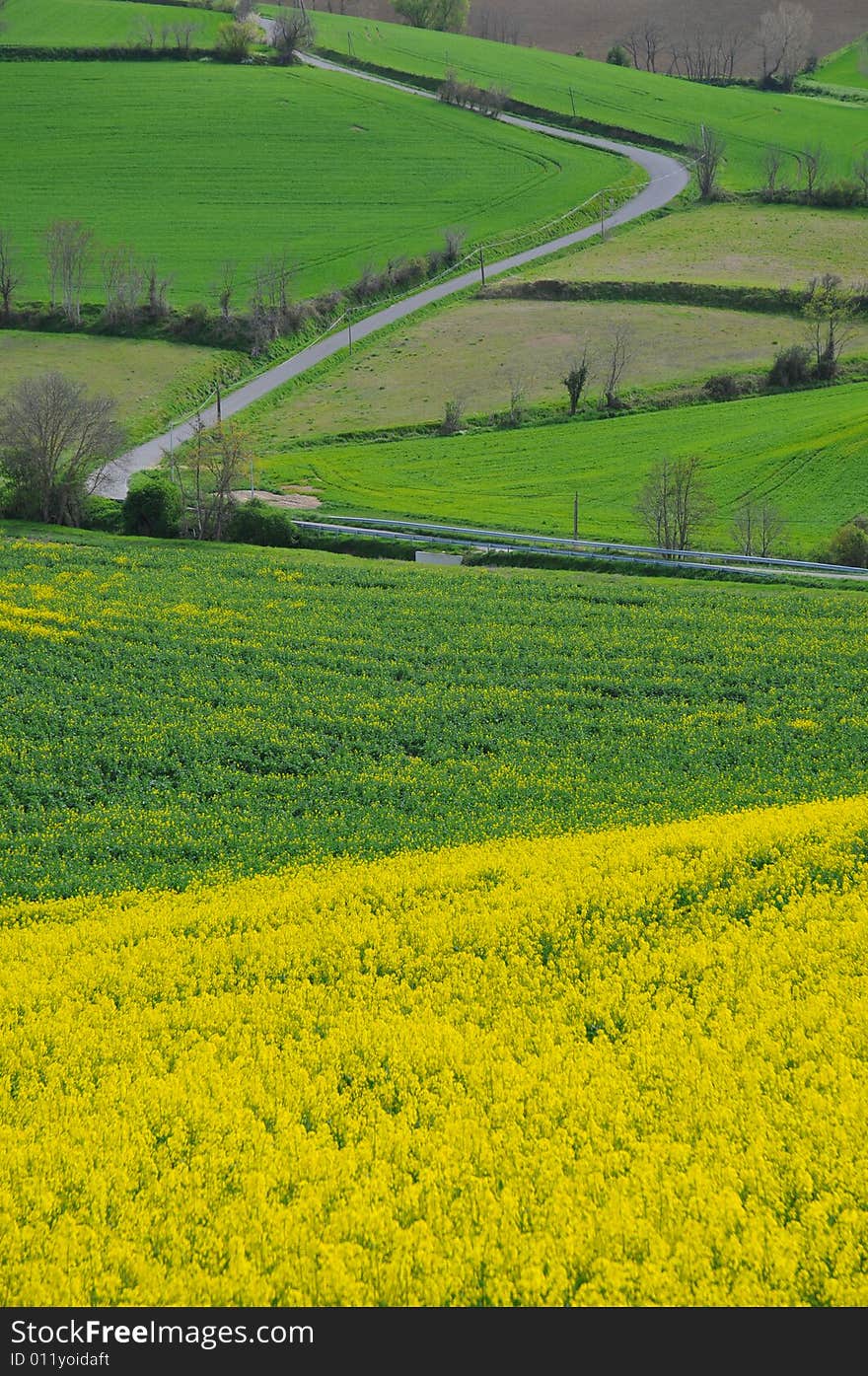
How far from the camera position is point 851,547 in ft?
179

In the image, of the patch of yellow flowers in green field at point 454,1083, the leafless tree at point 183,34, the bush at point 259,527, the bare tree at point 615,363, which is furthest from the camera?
the leafless tree at point 183,34

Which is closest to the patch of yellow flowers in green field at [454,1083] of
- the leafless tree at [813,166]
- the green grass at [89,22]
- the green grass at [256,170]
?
the green grass at [256,170]

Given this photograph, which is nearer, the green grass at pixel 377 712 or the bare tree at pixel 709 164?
the green grass at pixel 377 712

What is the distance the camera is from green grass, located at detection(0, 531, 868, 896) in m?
23.3

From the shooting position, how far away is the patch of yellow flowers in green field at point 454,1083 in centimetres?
1078

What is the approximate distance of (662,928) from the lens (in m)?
18.2

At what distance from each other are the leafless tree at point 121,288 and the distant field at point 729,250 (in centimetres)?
4618

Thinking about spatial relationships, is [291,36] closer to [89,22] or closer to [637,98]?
[89,22]

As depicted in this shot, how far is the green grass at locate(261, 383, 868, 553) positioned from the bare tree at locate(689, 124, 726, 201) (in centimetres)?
7343

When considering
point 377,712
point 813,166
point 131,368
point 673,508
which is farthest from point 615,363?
point 813,166

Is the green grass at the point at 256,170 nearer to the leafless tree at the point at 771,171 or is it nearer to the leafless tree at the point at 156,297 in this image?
the leafless tree at the point at 156,297

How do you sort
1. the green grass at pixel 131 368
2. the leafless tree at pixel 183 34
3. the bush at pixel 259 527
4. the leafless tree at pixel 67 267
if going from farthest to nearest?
the leafless tree at pixel 183 34
the leafless tree at pixel 67 267
the green grass at pixel 131 368
the bush at pixel 259 527

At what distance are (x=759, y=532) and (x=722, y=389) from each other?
116 feet

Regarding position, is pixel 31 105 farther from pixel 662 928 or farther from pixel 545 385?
pixel 662 928
